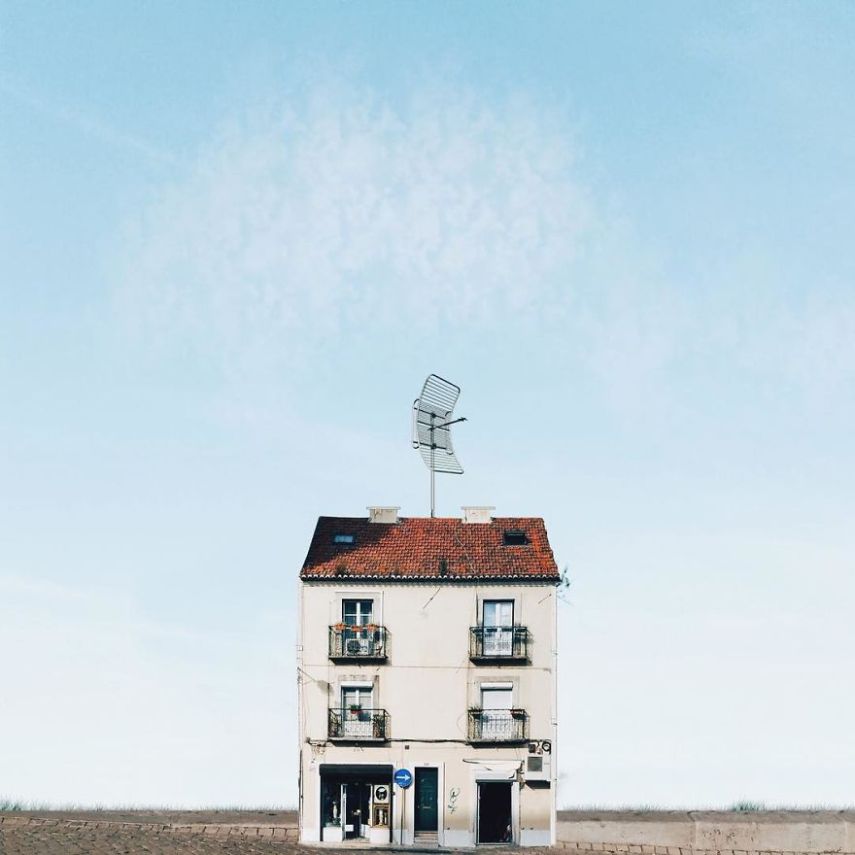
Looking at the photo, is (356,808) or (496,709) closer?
(356,808)

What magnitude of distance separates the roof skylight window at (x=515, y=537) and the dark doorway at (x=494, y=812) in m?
9.21

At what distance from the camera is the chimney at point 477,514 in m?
54.1

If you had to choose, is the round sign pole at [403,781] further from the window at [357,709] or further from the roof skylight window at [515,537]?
the roof skylight window at [515,537]

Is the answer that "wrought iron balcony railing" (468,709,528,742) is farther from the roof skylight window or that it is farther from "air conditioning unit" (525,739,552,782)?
the roof skylight window

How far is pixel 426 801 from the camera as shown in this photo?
160 feet

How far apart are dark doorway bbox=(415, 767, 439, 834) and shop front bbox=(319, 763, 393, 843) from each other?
1.03 m

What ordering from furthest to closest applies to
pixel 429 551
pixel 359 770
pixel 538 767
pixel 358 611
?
pixel 429 551 → pixel 358 611 → pixel 359 770 → pixel 538 767

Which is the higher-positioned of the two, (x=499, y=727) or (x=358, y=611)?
(x=358, y=611)

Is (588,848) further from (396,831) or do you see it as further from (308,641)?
(308,641)

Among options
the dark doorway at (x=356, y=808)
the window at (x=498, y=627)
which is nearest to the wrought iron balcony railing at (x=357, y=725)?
the dark doorway at (x=356, y=808)

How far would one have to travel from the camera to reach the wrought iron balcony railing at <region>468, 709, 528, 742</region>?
49.0 meters

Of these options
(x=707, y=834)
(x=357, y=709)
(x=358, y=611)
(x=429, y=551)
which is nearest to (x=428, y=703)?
(x=357, y=709)

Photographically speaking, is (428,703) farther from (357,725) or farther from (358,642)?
(358,642)

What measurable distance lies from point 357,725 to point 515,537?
9684 millimetres
